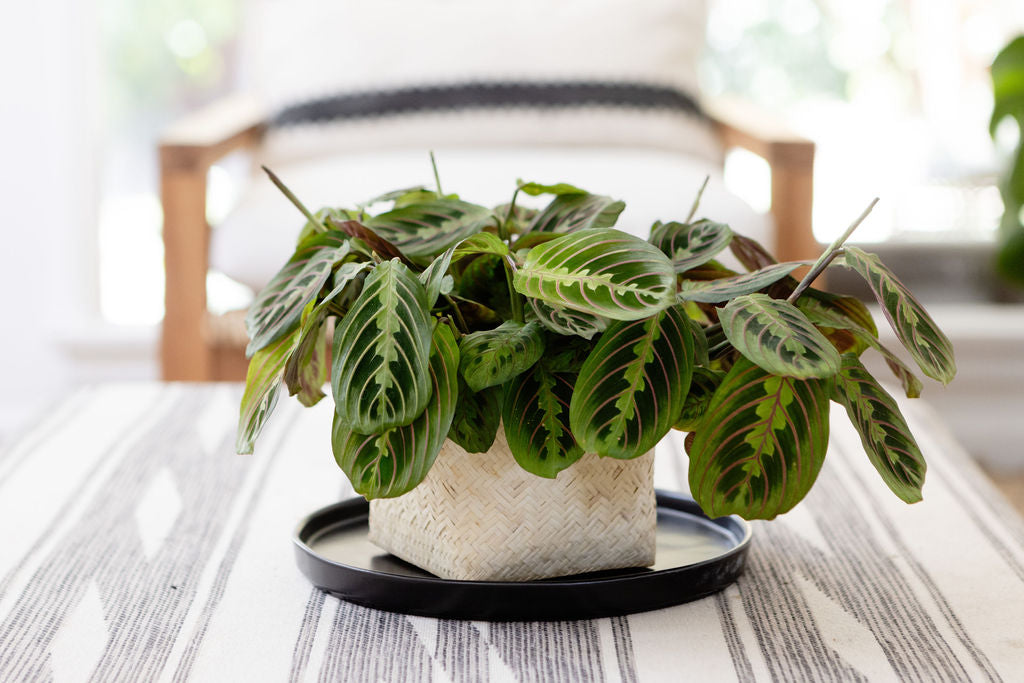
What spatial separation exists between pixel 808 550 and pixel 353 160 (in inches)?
47.9

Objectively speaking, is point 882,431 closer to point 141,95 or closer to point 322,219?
point 322,219

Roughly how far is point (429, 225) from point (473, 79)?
137 centimetres

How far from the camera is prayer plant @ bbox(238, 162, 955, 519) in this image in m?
0.49

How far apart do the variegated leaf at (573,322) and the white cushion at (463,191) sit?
3.30 feet

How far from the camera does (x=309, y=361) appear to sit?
63 cm

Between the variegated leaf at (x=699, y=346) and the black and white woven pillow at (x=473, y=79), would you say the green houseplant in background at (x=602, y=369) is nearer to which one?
the variegated leaf at (x=699, y=346)

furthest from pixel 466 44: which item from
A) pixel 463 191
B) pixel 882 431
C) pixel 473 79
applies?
pixel 882 431

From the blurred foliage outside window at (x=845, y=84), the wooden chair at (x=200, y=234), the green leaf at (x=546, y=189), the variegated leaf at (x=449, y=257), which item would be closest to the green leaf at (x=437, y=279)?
the variegated leaf at (x=449, y=257)

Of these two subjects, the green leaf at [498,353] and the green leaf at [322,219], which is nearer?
the green leaf at [498,353]

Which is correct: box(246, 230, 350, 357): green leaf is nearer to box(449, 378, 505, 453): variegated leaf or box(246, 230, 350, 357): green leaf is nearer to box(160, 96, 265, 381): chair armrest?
box(449, 378, 505, 453): variegated leaf

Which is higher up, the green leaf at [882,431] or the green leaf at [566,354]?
the green leaf at [566,354]

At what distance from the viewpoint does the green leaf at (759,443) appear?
0.50 metres

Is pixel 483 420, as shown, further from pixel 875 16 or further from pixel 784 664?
pixel 875 16

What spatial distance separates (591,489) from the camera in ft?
1.92
